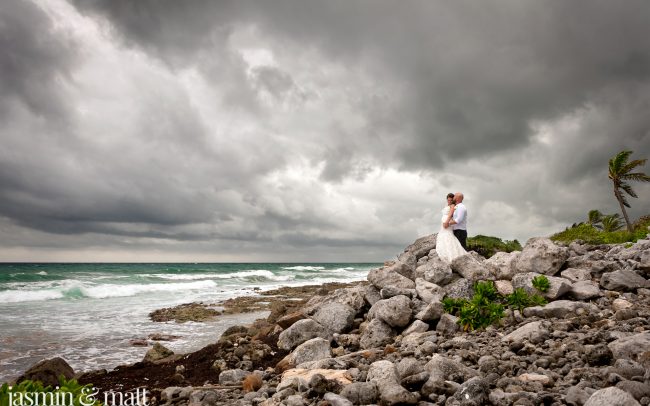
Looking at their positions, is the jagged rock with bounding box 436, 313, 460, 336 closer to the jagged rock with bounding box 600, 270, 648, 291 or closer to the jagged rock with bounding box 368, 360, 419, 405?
the jagged rock with bounding box 368, 360, 419, 405

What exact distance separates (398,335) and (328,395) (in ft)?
14.6

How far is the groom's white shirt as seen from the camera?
Result: 41.2ft

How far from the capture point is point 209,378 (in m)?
9.23

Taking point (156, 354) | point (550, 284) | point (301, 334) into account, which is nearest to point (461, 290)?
point (550, 284)

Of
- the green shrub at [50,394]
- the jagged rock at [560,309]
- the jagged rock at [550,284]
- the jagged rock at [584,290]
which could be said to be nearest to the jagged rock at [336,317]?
the jagged rock at [550,284]

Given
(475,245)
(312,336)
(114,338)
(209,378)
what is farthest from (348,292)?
(475,245)

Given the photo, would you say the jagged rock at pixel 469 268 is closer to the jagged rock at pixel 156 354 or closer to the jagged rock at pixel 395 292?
the jagged rock at pixel 395 292

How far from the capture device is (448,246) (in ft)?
38.5

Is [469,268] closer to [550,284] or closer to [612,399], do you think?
[550,284]

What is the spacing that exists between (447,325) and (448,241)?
392cm

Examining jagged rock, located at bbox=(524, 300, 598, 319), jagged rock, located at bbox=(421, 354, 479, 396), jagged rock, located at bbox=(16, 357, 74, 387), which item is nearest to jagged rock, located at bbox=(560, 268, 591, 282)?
jagged rock, located at bbox=(524, 300, 598, 319)

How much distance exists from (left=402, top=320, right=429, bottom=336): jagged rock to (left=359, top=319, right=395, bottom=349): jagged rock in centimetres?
40

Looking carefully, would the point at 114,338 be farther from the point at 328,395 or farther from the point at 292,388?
the point at 328,395

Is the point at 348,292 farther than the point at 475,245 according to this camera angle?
No
